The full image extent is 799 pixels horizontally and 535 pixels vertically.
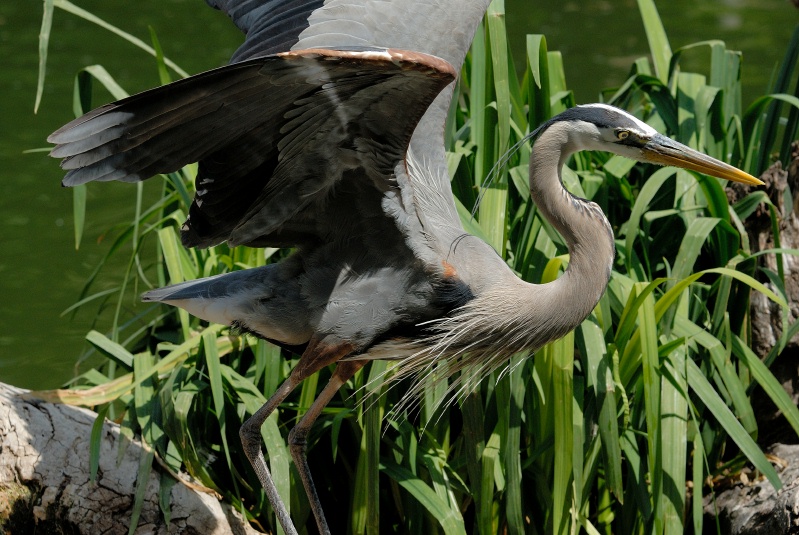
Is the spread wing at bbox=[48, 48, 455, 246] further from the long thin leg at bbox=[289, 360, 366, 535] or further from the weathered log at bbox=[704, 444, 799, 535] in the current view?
the weathered log at bbox=[704, 444, 799, 535]

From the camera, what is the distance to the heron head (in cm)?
331

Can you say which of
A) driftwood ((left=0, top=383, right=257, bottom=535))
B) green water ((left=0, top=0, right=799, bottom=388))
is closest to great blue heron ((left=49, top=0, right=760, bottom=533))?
driftwood ((left=0, top=383, right=257, bottom=535))

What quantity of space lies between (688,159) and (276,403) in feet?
5.01

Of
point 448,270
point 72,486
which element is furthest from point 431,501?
point 72,486

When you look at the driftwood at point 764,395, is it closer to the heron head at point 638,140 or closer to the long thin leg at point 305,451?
the heron head at point 638,140

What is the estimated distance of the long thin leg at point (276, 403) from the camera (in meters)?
3.50

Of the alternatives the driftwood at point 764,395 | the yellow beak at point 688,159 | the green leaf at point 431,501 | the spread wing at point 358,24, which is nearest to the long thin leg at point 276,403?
the green leaf at point 431,501

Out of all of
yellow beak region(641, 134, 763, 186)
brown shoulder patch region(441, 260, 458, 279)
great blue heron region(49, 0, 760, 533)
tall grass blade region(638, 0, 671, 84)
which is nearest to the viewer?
great blue heron region(49, 0, 760, 533)

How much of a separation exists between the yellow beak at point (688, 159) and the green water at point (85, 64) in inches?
90.6

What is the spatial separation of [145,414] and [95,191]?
132 inches

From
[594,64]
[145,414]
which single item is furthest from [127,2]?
[145,414]

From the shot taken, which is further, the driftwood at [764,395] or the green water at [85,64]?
the green water at [85,64]

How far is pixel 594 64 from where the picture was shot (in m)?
8.73

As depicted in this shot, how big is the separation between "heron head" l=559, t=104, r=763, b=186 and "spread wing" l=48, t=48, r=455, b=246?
24.9 inches
